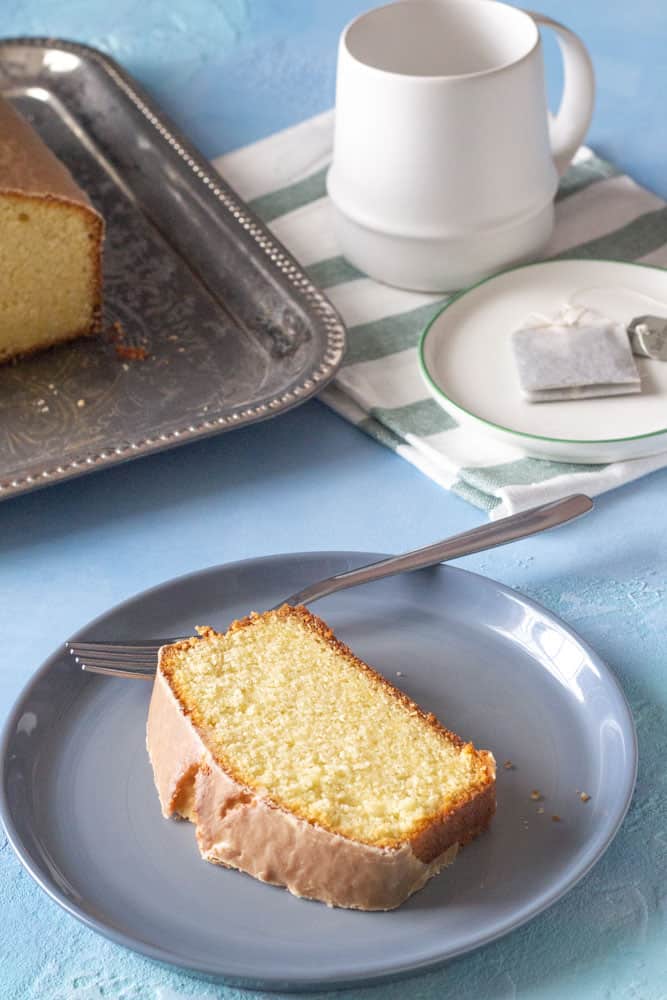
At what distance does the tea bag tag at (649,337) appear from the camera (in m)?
2.02

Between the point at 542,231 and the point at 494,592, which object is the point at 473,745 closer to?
the point at 494,592

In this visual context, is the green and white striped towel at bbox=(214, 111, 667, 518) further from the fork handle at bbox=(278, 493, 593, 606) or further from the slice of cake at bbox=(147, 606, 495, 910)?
the slice of cake at bbox=(147, 606, 495, 910)

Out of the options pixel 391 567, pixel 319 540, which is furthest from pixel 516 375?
pixel 391 567

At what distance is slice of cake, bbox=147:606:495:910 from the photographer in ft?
4.06

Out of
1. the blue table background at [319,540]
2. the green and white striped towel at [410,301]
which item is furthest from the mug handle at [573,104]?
the blue table background at [319,540]

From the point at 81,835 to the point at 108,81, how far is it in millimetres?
1920

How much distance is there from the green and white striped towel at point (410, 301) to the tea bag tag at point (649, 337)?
22 cm

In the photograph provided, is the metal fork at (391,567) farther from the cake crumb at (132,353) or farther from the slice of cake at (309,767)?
the cake crumb at (132,353)

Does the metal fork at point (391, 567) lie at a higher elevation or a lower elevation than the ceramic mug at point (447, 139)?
lower

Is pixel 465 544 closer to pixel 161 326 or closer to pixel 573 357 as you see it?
pixel 573 357

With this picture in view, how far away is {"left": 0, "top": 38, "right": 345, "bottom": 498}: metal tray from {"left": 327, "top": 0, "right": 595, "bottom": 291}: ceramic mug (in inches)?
7.5

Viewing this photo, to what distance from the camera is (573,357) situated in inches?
78.0

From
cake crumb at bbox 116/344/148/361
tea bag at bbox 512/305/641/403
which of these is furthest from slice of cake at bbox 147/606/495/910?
cake crumb at bbox 116/344/148/361

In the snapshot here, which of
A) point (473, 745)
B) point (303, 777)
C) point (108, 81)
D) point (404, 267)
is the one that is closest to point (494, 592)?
point (473, 745)
